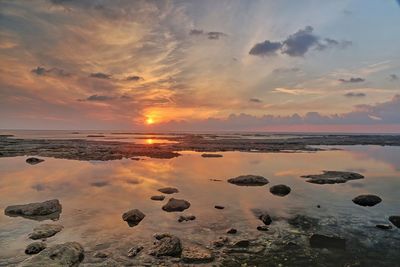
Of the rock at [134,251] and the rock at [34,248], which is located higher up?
the rock at [34,248]

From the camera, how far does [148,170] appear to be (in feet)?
138

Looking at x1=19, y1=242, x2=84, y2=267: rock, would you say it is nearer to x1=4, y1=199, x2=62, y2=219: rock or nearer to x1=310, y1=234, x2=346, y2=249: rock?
x1=4, y1=199, x2=62, y2=219: rock

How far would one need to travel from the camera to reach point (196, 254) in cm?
1468

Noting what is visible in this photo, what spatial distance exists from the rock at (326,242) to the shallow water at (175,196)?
3.37 feet

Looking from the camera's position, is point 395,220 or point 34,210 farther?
point 34,210

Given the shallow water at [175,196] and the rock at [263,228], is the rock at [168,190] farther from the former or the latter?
the rock at [263,228]

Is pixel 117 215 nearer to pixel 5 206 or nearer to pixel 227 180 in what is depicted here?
pixel 5 206

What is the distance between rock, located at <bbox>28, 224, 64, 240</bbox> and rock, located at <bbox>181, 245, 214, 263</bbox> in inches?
301

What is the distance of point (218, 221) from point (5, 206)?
1552 centimetres

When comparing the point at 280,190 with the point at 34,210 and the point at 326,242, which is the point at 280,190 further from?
the point at 34,210

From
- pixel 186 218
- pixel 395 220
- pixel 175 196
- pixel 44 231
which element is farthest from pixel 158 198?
pixel 395 220

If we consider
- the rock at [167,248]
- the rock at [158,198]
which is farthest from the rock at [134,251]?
the rock at [158,198]

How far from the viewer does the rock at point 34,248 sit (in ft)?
48.1

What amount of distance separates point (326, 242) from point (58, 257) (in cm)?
1278
